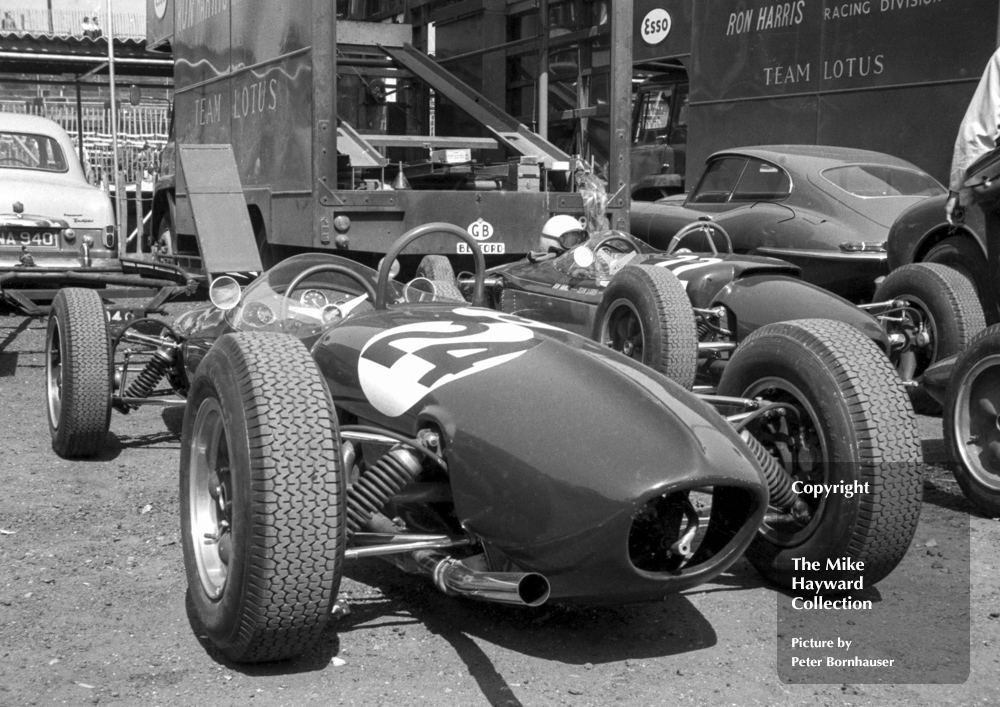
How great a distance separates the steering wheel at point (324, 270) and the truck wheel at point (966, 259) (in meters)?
4.21

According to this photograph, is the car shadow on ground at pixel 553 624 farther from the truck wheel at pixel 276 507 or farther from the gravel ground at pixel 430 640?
the truck wheel at pixel 276 507

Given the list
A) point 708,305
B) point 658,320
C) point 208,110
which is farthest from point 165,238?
point 658,320

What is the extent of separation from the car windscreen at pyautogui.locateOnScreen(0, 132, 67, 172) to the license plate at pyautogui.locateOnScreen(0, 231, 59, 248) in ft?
3.61

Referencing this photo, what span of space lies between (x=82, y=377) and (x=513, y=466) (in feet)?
10.0

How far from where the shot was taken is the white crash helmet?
8273mm

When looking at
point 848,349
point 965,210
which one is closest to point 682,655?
point 848,349

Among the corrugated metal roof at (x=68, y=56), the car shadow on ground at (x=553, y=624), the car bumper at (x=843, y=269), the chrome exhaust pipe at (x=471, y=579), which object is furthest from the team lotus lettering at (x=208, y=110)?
the chrome exhaust pipe at (x=471, y=579)

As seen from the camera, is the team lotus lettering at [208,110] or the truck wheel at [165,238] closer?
the team lotus lettering at [208,110]

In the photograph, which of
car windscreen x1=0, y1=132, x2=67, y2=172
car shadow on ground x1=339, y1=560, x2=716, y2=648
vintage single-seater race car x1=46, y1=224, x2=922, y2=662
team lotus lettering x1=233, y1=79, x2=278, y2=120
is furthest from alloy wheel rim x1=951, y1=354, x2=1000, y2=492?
car windscreen x1=0, y1=132, x2=67, y2=172

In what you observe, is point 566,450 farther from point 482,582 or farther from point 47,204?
point 47,204

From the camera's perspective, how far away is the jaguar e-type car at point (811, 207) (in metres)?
9.13

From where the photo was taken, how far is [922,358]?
7059 millimetres

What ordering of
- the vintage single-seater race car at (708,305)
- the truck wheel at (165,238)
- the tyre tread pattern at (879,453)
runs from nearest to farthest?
the tyre tread pattern at (879,453), the vintage single-seater race car at (708,305), the truck wheel at (165,238)

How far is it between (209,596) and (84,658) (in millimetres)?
385
